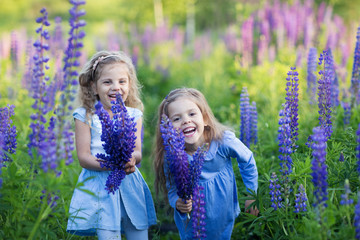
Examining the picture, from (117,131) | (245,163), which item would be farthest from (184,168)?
(245,163)

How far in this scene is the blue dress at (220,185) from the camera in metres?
2.97

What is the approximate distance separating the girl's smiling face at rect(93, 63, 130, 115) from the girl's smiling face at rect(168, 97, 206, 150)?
16.5 inches

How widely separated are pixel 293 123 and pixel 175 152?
1.02 m

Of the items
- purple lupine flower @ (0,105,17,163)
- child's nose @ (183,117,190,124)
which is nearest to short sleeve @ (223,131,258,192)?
child's nose @ (183,117,190,124)

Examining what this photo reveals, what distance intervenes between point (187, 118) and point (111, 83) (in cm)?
68

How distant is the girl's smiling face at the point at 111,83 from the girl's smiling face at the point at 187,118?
16.5 inches

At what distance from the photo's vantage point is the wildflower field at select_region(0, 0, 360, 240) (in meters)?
2.21

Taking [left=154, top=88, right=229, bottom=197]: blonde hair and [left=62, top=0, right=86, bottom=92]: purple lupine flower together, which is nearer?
[left=62, top=0, right=86, bottom=92]: purple lupine flower

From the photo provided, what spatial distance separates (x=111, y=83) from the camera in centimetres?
306

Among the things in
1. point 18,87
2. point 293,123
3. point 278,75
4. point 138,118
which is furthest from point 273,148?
point 18,87

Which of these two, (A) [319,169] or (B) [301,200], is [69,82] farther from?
(B) [301,200]

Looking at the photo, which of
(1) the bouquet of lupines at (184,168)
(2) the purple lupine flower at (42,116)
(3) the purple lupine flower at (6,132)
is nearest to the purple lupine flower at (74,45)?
(2) the purple lupine flower at (42,116)

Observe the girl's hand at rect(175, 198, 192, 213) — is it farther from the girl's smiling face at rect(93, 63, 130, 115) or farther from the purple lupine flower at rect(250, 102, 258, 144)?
the purple lupine flower at rect(250, 102, 258, 144)

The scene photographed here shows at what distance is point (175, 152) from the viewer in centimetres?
231
